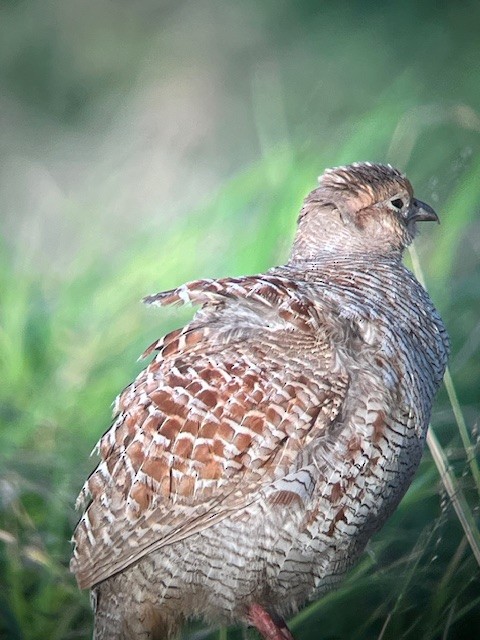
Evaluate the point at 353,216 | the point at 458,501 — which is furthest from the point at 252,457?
the point at 353,216

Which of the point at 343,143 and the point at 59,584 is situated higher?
the point at 343,143

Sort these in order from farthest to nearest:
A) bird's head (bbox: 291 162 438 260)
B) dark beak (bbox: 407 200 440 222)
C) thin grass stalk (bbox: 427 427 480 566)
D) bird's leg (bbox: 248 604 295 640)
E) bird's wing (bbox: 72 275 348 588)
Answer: dark beak (bbox: 407 200 440 222), bird's head (bbox: 291 162 438 260), thin grass stalk (bbox: 427 427 480 566), bird's leg (bbox: 248 604 295 640), bird's wing (bbox: 72 275 348 588)

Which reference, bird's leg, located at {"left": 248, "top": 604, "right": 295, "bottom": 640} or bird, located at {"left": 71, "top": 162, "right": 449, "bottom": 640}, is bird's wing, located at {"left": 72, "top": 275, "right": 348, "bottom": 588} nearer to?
bird, located at {"left": 71, "top": 162, "right": 449, "bottom": 640}

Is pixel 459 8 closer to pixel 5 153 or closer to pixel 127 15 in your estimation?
pixel 127 15

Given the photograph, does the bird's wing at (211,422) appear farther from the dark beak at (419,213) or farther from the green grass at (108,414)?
A: the dark beak at (419,213)

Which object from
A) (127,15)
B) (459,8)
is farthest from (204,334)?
(127,15)

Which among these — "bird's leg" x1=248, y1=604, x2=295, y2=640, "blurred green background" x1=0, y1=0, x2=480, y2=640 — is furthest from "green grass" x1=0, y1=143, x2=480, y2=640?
"bird's leg" x1=248, y1=604, x2=295, y2=640
